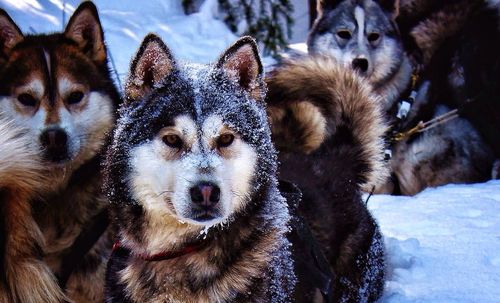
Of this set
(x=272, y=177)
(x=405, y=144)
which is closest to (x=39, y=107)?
(x=272, y=177)

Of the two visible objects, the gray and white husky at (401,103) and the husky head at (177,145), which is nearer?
the husky head at (177,145)

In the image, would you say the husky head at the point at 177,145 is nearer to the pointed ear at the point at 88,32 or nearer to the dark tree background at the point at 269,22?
the pointed ear at the point at 88,32

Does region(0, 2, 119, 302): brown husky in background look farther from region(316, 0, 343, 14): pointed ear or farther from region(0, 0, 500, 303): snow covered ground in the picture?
region(316, 0, 343, 14): pointed ear

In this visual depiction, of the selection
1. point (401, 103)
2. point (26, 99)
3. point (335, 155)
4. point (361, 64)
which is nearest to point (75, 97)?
point (26, 99)

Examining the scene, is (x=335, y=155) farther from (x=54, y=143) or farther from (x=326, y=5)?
(x=326, y=5)

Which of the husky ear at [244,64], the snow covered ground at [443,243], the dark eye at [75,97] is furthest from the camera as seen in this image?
the snow covered ground at [443,243]

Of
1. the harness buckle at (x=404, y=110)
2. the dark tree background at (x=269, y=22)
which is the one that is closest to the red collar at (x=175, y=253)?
the harness buckle at (x=404, y=110)

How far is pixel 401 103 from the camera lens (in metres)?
4.93

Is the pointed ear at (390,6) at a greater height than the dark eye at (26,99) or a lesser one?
lesser

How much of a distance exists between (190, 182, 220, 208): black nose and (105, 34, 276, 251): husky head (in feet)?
0.08

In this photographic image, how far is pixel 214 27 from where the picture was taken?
8992 mm

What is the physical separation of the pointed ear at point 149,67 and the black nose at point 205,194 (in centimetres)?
42

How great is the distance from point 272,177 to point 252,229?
0.61 feet

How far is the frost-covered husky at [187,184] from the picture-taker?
209cm
